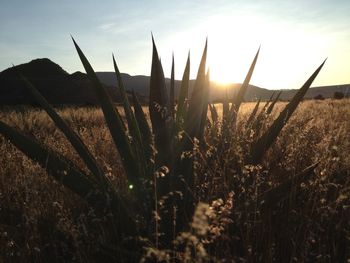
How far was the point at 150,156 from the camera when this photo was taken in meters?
2.29

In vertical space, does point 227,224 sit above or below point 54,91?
above

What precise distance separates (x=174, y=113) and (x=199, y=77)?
0.30m

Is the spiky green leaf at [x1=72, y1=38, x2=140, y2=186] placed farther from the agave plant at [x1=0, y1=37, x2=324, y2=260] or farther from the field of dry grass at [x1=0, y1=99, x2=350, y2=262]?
the field of dry grass at [x1=0, y1=99, x2=350, y2=262]

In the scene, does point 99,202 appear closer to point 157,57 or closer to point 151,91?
point 151,91

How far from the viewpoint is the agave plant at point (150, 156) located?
200cm

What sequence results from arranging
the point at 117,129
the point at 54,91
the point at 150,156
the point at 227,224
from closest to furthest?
1. the point at 227,224
2. the point at 117,129
3. the point at 150,156
4. the point at 54,91

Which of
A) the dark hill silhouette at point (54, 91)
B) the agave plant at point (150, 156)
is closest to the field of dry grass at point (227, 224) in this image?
the agave plant at point (150, 156)

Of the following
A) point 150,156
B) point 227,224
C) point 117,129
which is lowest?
point 227,224

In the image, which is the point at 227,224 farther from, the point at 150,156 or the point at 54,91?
the point at 54,91

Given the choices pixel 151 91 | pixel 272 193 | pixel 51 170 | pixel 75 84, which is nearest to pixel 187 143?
pixel 151 91

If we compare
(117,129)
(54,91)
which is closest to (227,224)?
(117,129)

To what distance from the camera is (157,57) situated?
2350 millimetres

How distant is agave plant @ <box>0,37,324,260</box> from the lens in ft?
6.57

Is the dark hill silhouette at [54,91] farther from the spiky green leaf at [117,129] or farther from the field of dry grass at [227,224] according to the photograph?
the spiky green leaf at [117,129]
